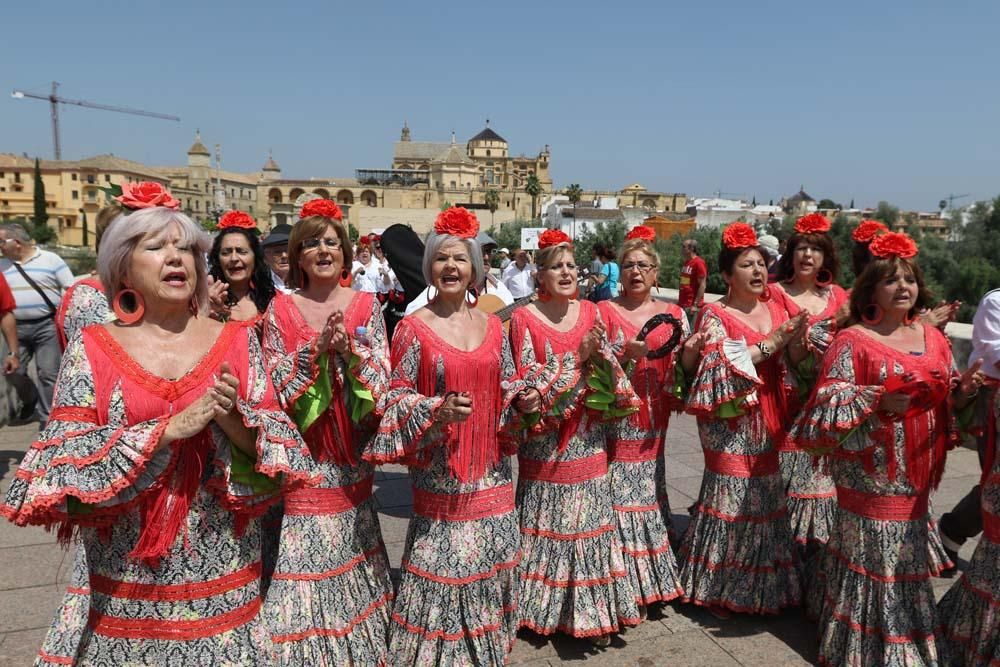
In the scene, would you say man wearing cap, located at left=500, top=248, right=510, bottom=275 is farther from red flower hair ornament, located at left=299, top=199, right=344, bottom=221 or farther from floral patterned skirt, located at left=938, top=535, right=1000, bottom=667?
floral patterned skirt, located at left=938, top=535, right=1000, bottom=667

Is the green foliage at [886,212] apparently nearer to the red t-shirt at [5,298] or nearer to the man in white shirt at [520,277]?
the man in white shirt at [520,277]

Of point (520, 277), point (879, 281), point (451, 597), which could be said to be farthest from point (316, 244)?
point (520, 277)

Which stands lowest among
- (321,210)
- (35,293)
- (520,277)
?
(520,277)

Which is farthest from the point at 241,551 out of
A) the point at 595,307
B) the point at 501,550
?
the point at 595,307

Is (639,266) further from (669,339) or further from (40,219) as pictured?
(40,219)

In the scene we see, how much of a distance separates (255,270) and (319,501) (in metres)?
1.69

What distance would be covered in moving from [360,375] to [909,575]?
2.82 meters

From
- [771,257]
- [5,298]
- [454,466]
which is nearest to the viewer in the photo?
[454,466]

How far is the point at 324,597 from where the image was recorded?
125 inches

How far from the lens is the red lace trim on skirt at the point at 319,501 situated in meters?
3.25

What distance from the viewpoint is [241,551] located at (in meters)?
2.19

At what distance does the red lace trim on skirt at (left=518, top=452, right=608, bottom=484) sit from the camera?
3752mm

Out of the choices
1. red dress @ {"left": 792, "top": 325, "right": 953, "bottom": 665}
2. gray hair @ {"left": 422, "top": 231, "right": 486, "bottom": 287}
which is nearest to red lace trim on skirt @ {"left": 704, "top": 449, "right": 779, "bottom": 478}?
red dress @ {"left": 792, "top": 325, "right": 953, "bottom": 665}

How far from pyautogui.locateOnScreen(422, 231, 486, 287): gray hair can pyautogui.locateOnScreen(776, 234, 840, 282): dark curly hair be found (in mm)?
2726
